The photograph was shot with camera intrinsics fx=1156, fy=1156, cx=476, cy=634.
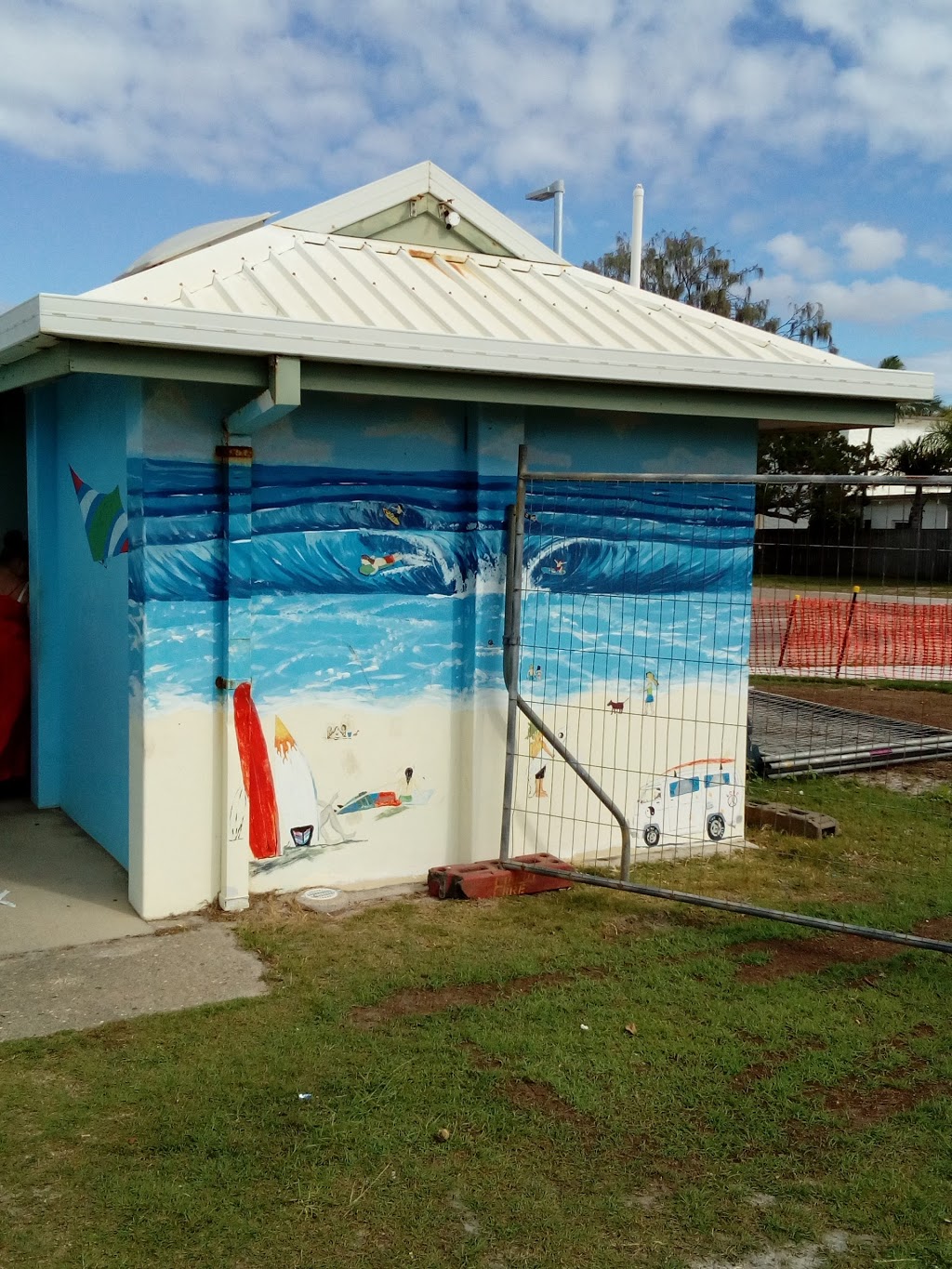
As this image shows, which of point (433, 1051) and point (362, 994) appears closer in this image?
point (433, 1051)

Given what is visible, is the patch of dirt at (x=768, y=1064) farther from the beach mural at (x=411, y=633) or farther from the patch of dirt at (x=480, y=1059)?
the beach mural at (x=411, y=633)

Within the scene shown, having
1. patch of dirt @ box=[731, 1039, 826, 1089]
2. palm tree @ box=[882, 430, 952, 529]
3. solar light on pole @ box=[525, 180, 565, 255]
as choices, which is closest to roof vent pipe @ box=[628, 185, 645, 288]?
solar light on pole @ box=[525, 180, 565, 255]

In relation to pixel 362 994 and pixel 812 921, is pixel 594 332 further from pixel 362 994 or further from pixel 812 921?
pixel 362 994

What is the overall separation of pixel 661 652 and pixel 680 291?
45.8 metres

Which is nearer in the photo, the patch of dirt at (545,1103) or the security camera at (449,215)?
the patch of dirt at (545,1103)

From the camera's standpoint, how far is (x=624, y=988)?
5.04 metres

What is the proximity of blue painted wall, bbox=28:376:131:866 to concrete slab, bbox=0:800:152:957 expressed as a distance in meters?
0.16

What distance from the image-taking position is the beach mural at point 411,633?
5.78 meters

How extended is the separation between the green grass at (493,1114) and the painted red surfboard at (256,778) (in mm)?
415

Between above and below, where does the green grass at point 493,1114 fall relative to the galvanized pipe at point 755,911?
below

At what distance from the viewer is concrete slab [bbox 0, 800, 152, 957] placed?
5.54 meters

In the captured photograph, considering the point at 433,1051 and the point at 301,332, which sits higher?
the point at 301,332

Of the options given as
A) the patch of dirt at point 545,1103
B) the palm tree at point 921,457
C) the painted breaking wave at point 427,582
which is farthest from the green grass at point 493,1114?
the palm tree at point 921,457

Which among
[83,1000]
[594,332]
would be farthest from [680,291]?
[83,1000]
